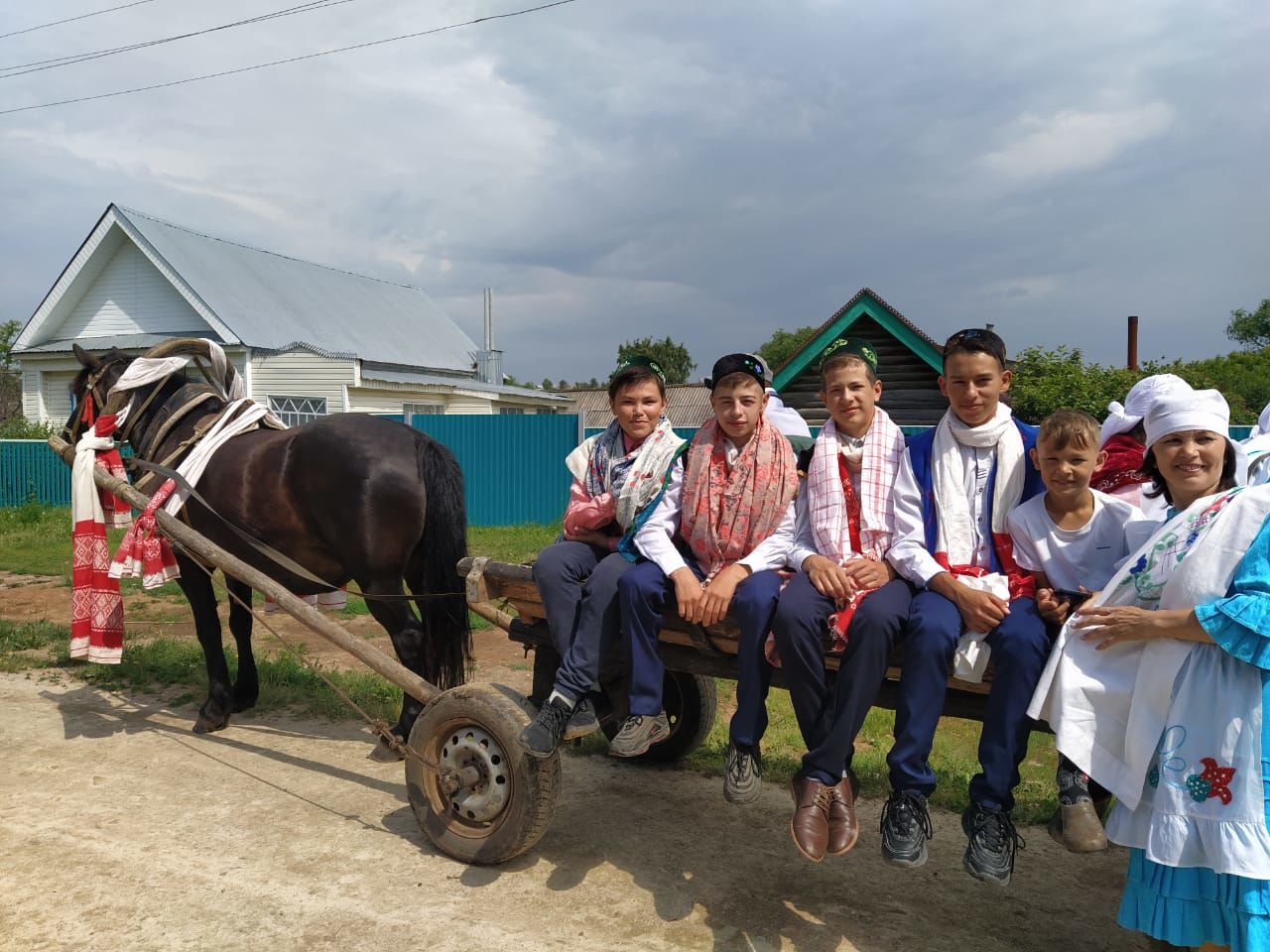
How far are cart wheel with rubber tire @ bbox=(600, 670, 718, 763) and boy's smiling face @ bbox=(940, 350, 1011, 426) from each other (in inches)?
75.1

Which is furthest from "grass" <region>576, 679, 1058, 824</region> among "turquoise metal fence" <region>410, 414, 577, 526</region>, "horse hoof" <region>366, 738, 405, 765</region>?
"turquoise metal fence" <region>410, 414, 577, 526</region>

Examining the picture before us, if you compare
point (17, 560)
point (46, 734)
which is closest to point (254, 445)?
point (46, 734)

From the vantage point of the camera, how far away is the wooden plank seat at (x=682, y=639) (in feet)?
8.75

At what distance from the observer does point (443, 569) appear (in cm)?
461

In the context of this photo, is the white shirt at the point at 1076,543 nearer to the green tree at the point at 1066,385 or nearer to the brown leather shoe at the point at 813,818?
the brown leather shoe at the point at 813,818

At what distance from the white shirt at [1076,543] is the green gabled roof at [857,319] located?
8359mm

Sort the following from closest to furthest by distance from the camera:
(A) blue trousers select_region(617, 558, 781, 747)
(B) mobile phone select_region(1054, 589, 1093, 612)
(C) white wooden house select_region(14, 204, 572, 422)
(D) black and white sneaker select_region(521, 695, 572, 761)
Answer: (B) mobile phone select_region(1054, 589, 1093, 612)
(A) blue trousers select_region(617, 558, 781, 747)
(D) black and white sneaker select_region(521, 695, 572, 761)
(C) white wooden house select_region(14, 204, 572, 422)

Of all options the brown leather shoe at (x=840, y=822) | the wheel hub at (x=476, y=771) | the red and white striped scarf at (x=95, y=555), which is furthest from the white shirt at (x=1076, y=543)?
the red and white striped scarf at (x=95, y=555)

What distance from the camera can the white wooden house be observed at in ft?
54.6

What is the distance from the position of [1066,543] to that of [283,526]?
386 centimetres

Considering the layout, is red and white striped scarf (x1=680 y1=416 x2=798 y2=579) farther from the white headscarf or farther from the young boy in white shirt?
the white headscarf

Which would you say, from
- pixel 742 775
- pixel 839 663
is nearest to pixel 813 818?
pixel 742 775

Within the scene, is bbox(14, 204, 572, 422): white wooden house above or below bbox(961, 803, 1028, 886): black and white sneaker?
above

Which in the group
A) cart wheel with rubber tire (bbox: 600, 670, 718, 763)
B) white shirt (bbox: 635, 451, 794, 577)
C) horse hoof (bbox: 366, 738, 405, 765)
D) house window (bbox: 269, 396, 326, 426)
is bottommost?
horse hoof (bbox: 366, 738, 405, 765)
